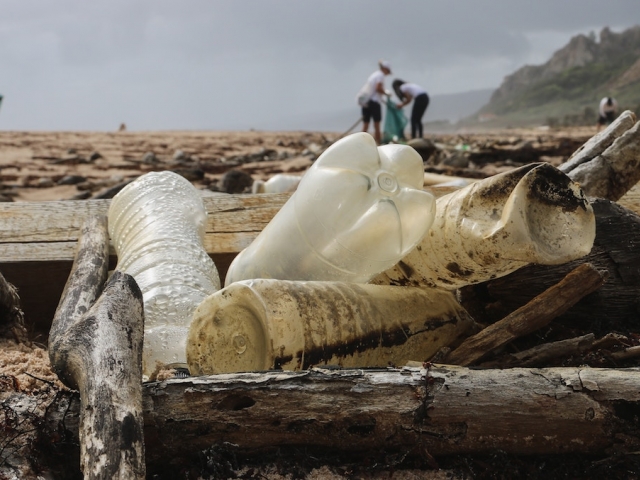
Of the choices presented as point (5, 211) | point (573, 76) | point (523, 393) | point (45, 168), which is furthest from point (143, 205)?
point (573, 76)

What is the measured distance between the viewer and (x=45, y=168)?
1211 cm

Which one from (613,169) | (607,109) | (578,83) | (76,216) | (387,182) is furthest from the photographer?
(578,83)

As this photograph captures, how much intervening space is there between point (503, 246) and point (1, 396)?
4.01 feet

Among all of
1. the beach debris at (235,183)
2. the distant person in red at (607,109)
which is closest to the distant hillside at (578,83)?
the distant person in red at (607,109)

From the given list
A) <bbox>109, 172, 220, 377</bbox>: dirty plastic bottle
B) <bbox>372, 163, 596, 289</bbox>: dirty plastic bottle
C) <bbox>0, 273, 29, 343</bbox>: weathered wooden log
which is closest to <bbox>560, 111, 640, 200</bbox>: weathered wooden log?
<bbox>372, 163, 596, 289</bbox>: dirty plastic bottle

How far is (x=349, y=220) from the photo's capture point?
7.77 feet

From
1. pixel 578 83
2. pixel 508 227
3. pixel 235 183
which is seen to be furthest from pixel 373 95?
pixel 578 83

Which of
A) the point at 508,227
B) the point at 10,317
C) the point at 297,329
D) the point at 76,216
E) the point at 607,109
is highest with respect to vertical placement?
the point at 607,109

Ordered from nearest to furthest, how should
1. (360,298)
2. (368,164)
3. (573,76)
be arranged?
(360,298) < (368,164) < (573,76)

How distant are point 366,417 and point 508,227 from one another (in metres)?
0.61

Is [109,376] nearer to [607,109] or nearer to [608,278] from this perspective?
[608,278]

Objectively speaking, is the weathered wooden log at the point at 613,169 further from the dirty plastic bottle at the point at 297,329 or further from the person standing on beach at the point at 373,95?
the person standing on beach at the point at 373,95

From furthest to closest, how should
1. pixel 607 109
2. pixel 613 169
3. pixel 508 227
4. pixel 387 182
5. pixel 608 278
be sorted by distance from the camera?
pixel 607 109 → pixel 613 169 → pixel 387 182 → pixel 608 278 → pixel 508 227

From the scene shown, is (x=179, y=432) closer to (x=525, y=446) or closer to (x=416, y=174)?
(x=525, y=446)
